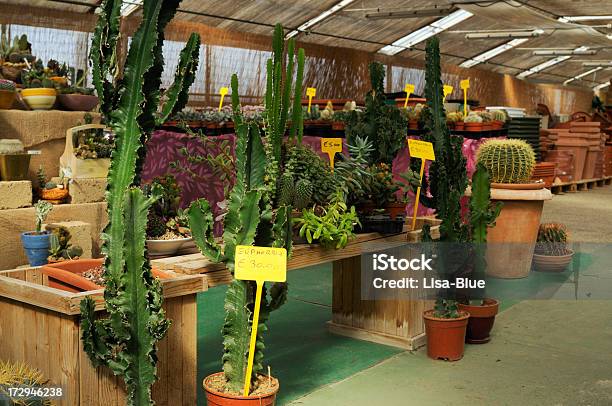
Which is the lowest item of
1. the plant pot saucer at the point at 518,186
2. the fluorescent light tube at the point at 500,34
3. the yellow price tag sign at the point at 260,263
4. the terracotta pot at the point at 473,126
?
the yellow price tag sign at the point at 260,263

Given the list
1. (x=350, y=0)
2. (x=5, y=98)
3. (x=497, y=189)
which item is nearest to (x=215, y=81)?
(x=350, y=0)

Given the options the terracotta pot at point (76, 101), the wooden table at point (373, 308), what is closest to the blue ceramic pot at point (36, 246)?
the terracotta pot at point (76, 101)

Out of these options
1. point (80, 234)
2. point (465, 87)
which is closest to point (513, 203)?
point (465, 87)

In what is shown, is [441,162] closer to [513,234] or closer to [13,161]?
[513,234]

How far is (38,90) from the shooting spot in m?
4.26

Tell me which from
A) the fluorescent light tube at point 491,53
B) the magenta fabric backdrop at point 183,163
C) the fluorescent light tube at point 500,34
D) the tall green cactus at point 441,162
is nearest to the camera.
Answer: the tall green cactus at point 441,162

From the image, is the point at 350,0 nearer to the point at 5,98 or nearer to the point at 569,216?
the point at 569,216

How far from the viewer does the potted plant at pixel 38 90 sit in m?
4.27

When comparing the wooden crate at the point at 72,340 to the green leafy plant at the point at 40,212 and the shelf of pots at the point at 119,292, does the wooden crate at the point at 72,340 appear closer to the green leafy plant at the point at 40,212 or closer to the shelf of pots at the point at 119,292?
the shelf of pots at the point at 119,292

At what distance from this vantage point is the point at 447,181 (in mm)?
4145

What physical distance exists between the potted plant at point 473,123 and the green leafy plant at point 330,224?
438cm

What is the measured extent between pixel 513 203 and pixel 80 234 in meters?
3.60

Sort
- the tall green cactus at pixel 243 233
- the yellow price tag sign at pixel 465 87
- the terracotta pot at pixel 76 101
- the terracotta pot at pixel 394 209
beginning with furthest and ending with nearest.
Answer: the yellow price tag sign at pixel 465 87
the terracotta pot at pixel 76 101
the terracotta pot at pixel 394 209
the tall green cactus at pixel 243 233

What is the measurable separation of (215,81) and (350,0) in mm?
2768
